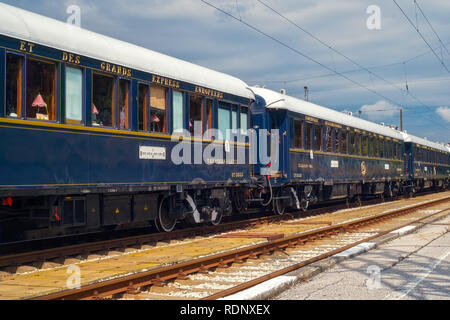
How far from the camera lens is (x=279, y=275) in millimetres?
7305

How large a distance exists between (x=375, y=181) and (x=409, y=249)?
16074mm

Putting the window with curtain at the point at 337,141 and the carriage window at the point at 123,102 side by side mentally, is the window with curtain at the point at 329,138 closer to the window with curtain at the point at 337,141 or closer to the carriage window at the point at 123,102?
the window with curtain at the point at 337,141

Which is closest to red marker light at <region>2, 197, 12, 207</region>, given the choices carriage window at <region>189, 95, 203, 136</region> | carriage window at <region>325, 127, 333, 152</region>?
carriage window at <region>189, 95, 203, 136</region>

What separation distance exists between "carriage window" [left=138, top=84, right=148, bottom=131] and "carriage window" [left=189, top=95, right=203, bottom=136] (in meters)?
1.59

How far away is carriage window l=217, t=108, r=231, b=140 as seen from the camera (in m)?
13.1

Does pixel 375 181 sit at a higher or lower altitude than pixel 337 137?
lower

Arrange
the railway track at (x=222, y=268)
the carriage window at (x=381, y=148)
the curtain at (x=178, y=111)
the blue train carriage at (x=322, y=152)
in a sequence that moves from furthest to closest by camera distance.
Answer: the carriage window at (x=381, y=148) → the blue train carriage at (x=322, y=152) → the curtain at (x=178, y=111) → the railway track at (x=222, y=268)

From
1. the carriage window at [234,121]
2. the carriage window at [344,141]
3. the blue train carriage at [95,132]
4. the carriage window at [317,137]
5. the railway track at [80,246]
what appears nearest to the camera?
the blue train carriage at [95,132]

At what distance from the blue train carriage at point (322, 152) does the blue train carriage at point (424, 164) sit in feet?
18.4

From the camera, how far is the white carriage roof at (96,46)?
25.9 feet

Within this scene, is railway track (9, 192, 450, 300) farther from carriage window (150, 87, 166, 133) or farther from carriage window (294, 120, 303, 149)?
carriage window (294, 120, 303, 149)
